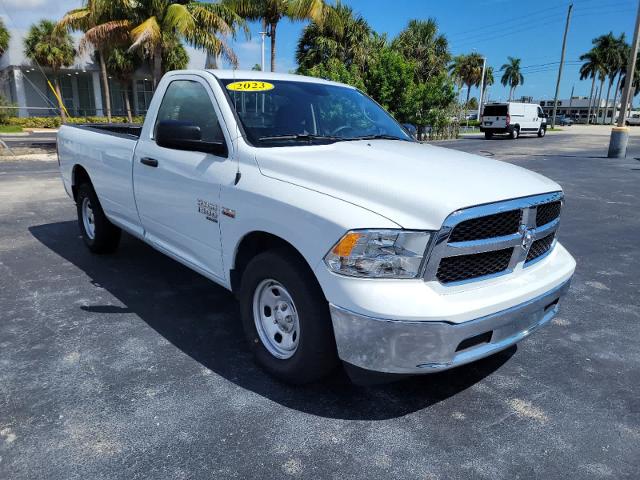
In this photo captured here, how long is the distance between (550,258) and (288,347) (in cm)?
179

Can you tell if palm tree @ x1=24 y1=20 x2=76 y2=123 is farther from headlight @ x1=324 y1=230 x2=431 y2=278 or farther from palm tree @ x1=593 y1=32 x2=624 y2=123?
palm tree @ x1=593 y1=32 x2=624 y2=123

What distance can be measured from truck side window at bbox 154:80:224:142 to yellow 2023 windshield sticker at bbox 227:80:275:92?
205mm

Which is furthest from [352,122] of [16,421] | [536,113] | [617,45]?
[617,45]

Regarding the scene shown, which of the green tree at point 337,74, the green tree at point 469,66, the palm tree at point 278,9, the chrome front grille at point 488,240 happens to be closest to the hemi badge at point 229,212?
the chrome front grille at point 488,240

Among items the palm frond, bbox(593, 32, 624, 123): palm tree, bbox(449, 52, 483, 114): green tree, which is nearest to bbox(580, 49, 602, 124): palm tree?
bbox(593, 32, 624, 123): palm tree

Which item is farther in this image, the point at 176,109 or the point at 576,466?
the point at 176,109

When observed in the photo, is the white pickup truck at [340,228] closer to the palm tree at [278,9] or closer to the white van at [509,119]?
the palm tree at [278,9]

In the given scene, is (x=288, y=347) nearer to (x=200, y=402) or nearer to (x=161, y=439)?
(x=200, y=402)

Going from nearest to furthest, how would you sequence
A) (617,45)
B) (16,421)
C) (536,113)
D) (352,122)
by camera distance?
1. (16,421)
2. (352,122)
3. (536,113)
4. (617,45)

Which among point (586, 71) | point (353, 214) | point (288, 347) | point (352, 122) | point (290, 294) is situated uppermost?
point (586, 71)

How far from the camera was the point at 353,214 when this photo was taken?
2.49 m

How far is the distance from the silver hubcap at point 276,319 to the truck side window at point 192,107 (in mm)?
1105

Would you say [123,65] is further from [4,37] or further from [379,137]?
[379,137]

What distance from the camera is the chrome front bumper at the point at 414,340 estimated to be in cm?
239
